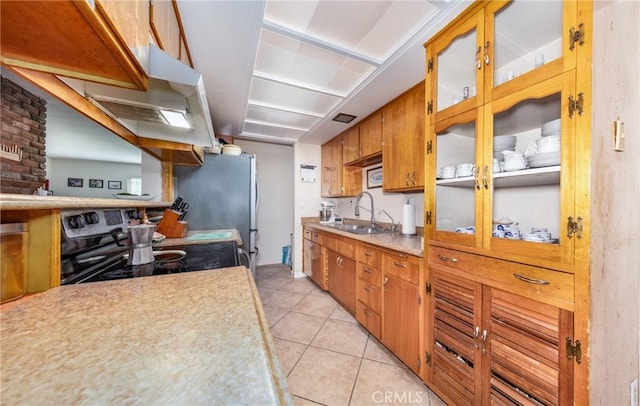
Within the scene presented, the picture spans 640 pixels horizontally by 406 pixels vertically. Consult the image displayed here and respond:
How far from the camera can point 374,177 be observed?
2.92m

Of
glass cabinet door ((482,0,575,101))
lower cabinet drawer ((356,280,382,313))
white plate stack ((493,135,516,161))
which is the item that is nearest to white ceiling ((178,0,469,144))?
glass cabinet door ((482,0,575,101))

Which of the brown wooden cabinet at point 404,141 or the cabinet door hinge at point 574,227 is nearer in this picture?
the cabinet door hinge at point 574,227

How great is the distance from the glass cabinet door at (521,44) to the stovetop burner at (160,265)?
1604mm

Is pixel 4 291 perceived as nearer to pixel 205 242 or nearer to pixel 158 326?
pixel 158 326

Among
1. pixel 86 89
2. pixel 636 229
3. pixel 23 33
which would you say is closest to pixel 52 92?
pixel 86 89

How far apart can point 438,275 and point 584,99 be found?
1.01m

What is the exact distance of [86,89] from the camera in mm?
959

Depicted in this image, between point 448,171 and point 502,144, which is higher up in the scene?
point 502,144

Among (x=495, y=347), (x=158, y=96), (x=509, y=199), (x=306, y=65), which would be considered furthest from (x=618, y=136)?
(x=158, y=96)

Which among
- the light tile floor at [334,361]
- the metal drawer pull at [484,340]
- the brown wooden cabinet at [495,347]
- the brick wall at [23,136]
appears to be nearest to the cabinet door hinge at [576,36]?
the brown wooden cabinet at [495,347]

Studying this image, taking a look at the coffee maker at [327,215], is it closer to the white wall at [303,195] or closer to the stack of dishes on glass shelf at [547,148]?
the white wall at [303,195]

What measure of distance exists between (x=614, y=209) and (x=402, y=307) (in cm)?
118

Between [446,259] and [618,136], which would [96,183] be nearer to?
[446,259]

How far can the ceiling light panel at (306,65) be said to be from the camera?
62.7 inches
